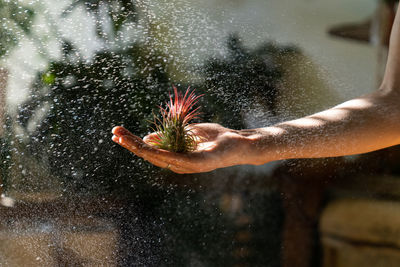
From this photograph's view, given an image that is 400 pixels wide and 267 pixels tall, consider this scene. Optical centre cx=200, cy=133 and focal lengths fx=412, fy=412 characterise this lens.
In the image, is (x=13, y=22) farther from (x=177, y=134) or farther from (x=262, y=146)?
(x=262, y=146)

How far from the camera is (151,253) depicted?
6.09 ft

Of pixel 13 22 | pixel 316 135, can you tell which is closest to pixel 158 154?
pixel 316 135

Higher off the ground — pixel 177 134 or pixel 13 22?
pixel 13 22

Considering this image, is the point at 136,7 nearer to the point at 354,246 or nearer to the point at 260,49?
the point at 260,49

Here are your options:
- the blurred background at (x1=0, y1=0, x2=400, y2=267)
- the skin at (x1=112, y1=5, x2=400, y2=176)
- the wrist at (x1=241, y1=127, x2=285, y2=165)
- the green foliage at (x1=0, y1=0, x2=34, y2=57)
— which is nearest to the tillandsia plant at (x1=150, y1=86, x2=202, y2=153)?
the skin at (x1=112, y1=5, x2=400, y2=176)

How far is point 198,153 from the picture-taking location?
3.26 ft

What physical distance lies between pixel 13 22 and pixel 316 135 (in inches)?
51.9

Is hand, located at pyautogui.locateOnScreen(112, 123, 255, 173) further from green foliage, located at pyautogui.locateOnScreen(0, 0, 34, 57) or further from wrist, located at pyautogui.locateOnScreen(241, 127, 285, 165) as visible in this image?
green foliage, located at pyautogui.locateOnScreen(0, 0, 34, 57)

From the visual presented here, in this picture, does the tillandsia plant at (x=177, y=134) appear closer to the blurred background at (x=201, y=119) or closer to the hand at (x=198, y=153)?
the hand at (x=198, y=153)

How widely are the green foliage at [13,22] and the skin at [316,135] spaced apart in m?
0.92

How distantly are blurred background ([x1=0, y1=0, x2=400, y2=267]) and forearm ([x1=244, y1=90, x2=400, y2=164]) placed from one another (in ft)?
2.39

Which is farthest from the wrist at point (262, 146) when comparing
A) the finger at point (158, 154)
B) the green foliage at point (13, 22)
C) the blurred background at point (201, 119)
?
the green foliage at point (13, 22)

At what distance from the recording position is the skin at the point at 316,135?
101cm

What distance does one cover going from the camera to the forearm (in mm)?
1075
